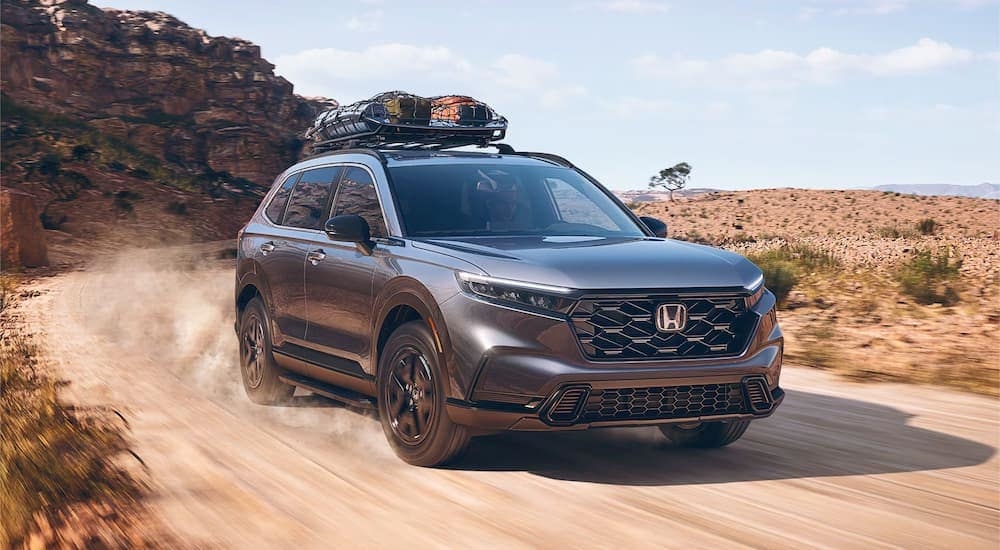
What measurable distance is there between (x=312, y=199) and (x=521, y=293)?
9.88 ft

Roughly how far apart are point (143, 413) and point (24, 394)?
3.63ft

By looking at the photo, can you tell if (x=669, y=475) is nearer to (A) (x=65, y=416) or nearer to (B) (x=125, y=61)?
(A) (x=65, y=416)

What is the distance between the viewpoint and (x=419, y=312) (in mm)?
6516

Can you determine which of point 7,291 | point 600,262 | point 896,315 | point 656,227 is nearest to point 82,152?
point 7,291

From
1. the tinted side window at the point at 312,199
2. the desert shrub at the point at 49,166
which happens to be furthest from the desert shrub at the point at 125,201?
the tinted side window at the point at 312,199

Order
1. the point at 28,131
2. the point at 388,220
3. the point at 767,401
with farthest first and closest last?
1. the point at 28,131
2. the point at 388,220
3. the point at 767,401

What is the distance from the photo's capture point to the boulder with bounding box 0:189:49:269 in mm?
23344

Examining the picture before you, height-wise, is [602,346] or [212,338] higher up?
[602,346]

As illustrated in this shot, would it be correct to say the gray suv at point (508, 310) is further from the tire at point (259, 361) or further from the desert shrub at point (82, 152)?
the desert shrub at point (82, 152)

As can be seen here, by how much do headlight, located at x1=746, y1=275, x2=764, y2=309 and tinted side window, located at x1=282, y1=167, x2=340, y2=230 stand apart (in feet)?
10.3

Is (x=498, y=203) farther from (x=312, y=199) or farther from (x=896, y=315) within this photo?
(x=896, y=315)

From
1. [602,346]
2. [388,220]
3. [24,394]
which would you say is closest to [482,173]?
[388,220]

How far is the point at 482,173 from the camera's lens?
7711mm

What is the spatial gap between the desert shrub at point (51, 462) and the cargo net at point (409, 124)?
8.89 feet
